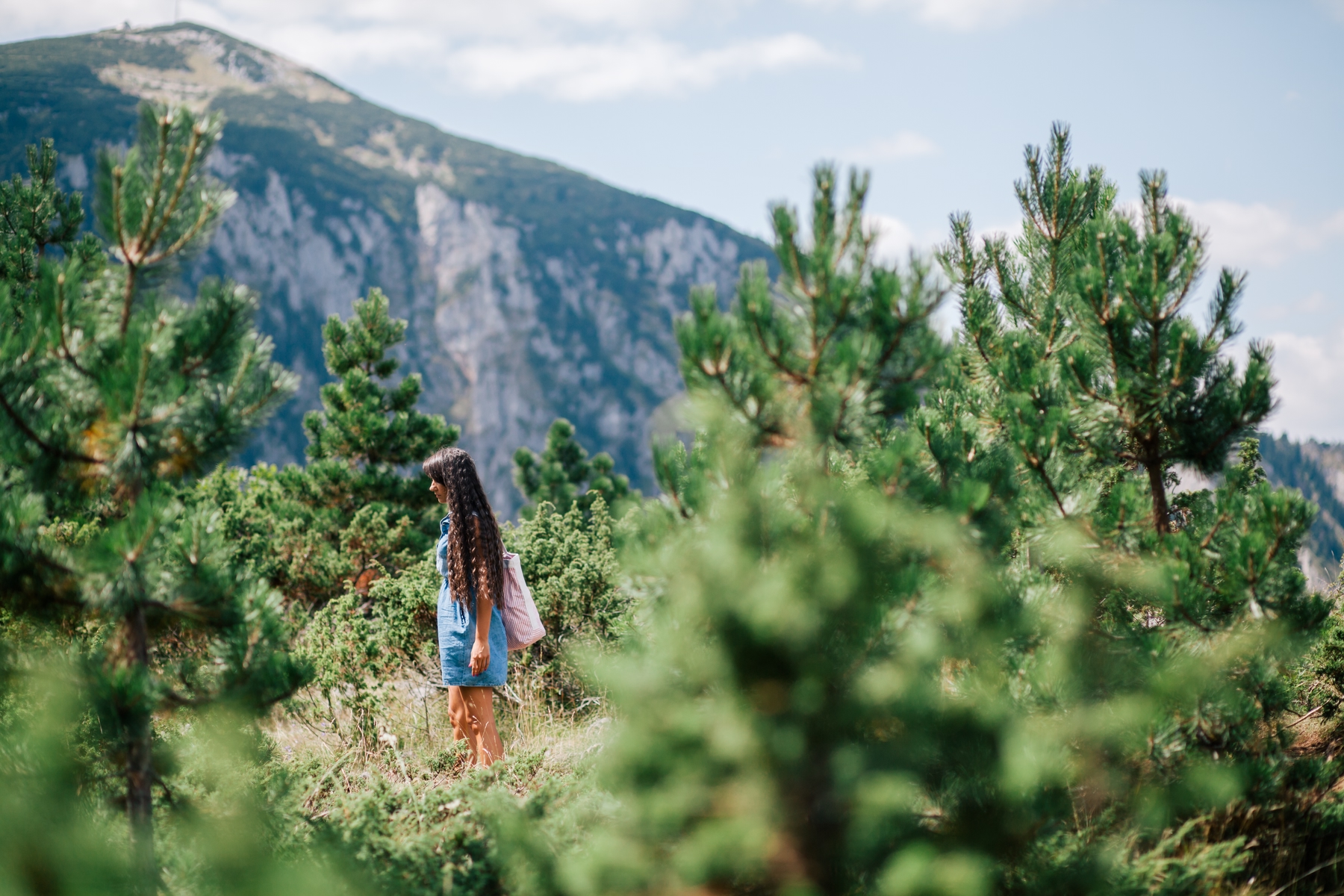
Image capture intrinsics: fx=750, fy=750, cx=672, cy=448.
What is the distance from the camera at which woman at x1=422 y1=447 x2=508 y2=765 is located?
4.27 meters

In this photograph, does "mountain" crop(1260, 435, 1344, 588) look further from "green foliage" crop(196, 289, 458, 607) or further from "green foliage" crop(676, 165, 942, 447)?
"green foliage" crop(676, 165, 942, 447)

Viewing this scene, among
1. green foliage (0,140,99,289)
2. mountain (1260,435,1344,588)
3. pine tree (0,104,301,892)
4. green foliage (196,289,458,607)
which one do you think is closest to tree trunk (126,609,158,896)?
pine tree (0,104,301,892)

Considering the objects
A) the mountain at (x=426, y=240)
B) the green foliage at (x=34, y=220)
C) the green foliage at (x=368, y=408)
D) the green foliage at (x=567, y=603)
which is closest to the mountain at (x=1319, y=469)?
the mountain at (x=426, y=240)

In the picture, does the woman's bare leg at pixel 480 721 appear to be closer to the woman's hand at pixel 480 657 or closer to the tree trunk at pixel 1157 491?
the woman's hand at pixel 480 657

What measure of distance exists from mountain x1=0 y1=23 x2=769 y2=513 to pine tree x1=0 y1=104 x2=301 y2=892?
310ft

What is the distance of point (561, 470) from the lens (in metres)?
22.5

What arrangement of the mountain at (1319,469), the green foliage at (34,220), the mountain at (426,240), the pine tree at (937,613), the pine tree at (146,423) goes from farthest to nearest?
the mountain at (1319,469) → the mountain at (426,240) → the green foliage at (34,220) → the pine tree at (146,423) → the pine tree at (937,613)

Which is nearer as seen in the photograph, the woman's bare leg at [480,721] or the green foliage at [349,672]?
→ the woman's bare leg at [480,721]

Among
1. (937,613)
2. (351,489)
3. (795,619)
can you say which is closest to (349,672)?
(795,619)

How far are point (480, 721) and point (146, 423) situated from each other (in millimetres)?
2720

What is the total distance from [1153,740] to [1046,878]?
760 millimetres

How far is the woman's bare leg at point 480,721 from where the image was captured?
4277 millimetres

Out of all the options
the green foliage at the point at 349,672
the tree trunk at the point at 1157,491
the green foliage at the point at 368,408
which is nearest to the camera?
the tree trunk at the point at 1157,491

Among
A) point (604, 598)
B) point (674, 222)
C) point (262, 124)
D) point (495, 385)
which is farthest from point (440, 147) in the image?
point (604, 598)
